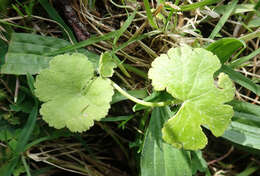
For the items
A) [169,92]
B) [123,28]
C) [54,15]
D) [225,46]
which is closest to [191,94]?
[169,92]

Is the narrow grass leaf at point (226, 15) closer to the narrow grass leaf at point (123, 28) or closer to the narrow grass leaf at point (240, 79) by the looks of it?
the narrow grass leaf at point (240, 79)

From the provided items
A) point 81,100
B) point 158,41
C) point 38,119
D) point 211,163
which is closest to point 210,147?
point 211,163

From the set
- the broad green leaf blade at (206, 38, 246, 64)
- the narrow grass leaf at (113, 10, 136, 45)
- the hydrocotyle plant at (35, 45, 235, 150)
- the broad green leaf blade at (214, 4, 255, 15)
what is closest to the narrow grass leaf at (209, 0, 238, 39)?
the broad green leaf blade at (214, 4, 255, 15)

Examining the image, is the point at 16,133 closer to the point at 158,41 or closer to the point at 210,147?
the point at 158,41

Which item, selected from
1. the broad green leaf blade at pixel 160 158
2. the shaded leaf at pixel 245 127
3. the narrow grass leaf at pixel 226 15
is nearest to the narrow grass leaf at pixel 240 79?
the shaded leaf at pixel 245 127

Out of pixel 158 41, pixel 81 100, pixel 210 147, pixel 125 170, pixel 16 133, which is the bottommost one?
pixel 125 170

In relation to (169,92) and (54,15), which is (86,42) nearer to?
(54,15)

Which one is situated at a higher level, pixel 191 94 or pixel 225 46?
pixel 225 46
